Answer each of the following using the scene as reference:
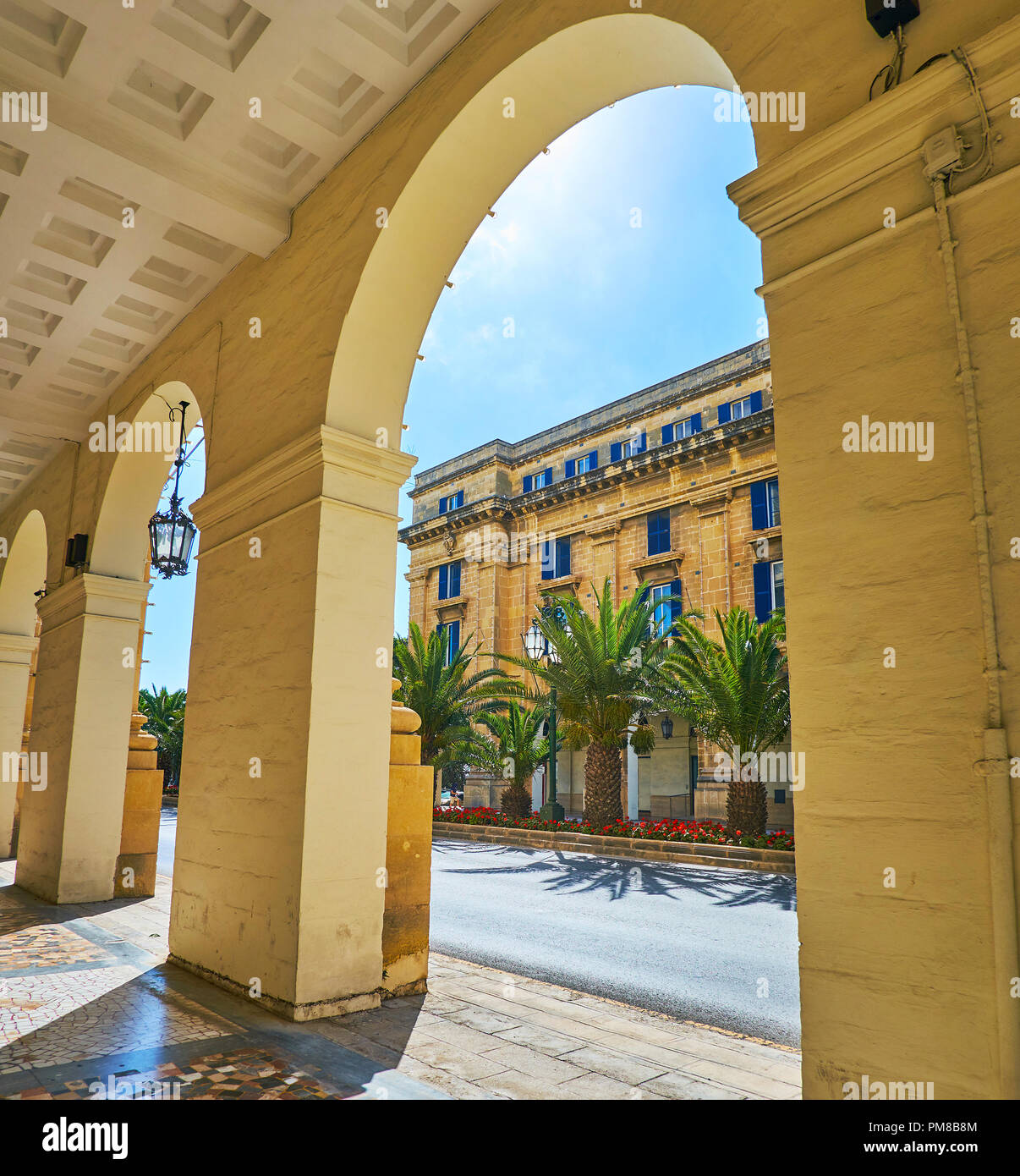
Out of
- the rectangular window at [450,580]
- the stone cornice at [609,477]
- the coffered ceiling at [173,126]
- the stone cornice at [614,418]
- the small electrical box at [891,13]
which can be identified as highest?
the stone cornice at [614,418]

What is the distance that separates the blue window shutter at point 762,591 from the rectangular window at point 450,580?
13606 millimetres

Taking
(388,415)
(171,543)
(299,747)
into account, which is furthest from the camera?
(171,543)

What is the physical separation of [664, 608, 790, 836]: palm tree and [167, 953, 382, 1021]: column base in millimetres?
12875

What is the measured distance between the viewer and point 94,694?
30.2 feet

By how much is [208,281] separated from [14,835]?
10504 mm

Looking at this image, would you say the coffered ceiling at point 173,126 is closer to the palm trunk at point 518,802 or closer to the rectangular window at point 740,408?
the palm trunk at point 518,802

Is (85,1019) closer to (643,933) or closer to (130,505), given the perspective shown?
(643,933)

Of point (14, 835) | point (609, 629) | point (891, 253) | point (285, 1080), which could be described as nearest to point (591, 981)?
point (285, 1080)

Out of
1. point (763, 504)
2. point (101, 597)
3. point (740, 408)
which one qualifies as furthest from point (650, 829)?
point (740, 408)

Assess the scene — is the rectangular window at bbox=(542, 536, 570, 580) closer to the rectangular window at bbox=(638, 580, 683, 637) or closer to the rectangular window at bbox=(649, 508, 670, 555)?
the rectangular window at bbox=(649, 508, 670, 555)

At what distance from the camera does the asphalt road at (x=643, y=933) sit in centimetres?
598

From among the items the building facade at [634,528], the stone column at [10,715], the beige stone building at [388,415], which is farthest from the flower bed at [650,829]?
the beige stone building at [388,415]

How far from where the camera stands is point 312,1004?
183 inches

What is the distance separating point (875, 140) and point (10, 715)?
1339 cm
